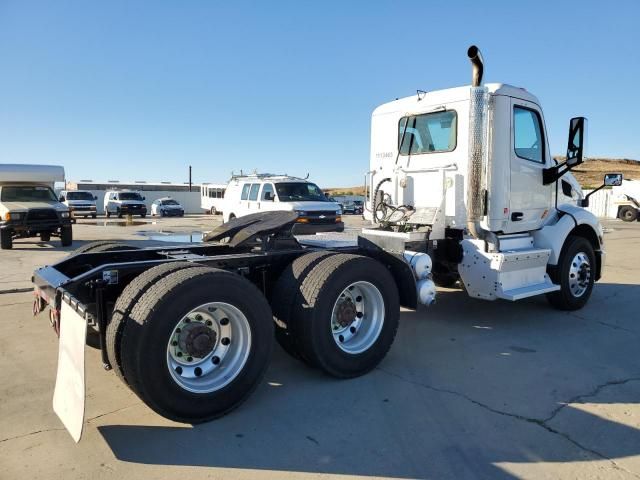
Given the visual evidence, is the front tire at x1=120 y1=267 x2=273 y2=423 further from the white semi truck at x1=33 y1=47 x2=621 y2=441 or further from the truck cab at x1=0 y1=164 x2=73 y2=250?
the truck cab at x1=0 y1=164 x2=73 y2=250

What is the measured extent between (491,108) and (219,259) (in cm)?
369

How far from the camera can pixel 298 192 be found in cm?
1594

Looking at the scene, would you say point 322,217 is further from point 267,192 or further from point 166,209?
point 166,209

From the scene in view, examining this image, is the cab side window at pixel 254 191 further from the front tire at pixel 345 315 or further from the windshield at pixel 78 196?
the windshield at pixel 78 196

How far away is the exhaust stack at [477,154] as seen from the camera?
559cm

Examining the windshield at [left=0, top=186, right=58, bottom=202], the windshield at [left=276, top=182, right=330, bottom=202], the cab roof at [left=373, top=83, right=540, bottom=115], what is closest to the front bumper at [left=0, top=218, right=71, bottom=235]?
the windshield at [left=0, top=186, right=58, bottom=202]

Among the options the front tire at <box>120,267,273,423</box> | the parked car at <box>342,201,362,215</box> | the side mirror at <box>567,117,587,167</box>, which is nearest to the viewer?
the front tire at <box>120,267,273,423</box>

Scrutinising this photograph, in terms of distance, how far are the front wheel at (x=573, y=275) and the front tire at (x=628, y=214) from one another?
95.0 ft

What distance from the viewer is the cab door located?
19.7ft

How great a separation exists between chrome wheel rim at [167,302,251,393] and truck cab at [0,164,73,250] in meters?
12.5

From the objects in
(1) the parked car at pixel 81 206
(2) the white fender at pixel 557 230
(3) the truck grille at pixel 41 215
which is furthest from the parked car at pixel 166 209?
(2) the white fender at pixel 557 230

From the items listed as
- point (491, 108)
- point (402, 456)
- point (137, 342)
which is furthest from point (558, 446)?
point (491, 108)

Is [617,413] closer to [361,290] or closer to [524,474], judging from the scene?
[524,474]

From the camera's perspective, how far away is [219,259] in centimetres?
416
